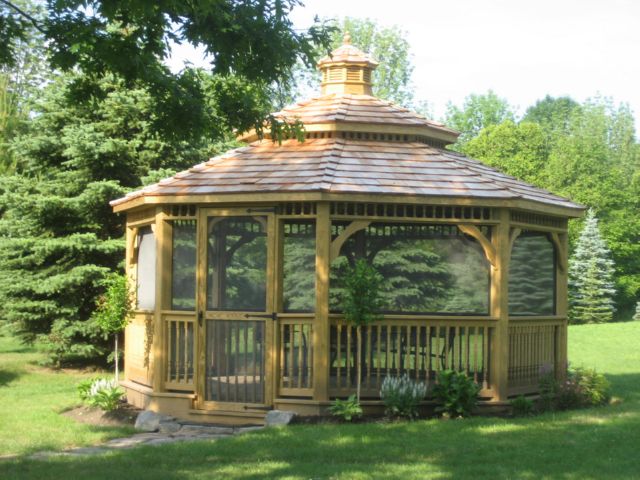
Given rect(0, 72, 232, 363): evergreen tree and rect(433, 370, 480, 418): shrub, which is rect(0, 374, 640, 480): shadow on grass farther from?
rect(0, 72, 232, 363): evergreen tree

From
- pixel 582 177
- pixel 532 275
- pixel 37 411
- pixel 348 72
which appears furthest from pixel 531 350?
pixel 582 177

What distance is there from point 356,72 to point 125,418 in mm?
6548

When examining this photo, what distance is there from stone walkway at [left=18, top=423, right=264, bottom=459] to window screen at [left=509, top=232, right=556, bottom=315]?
4.32m

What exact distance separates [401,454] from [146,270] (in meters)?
5.71

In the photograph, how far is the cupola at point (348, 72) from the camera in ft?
50.3

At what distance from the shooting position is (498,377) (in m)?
12.1

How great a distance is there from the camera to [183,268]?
1273 cm

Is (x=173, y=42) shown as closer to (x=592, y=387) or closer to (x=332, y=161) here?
(x=332, y=161)

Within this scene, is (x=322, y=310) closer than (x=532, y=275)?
Yes

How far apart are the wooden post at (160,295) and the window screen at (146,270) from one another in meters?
0.57

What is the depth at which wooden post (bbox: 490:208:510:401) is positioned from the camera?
478 inches

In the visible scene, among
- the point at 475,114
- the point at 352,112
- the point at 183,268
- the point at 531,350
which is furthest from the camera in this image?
the point at 475,114

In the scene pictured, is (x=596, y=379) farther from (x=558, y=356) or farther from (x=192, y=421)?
(x=192, y=421)

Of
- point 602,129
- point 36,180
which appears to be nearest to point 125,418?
point 36,180
